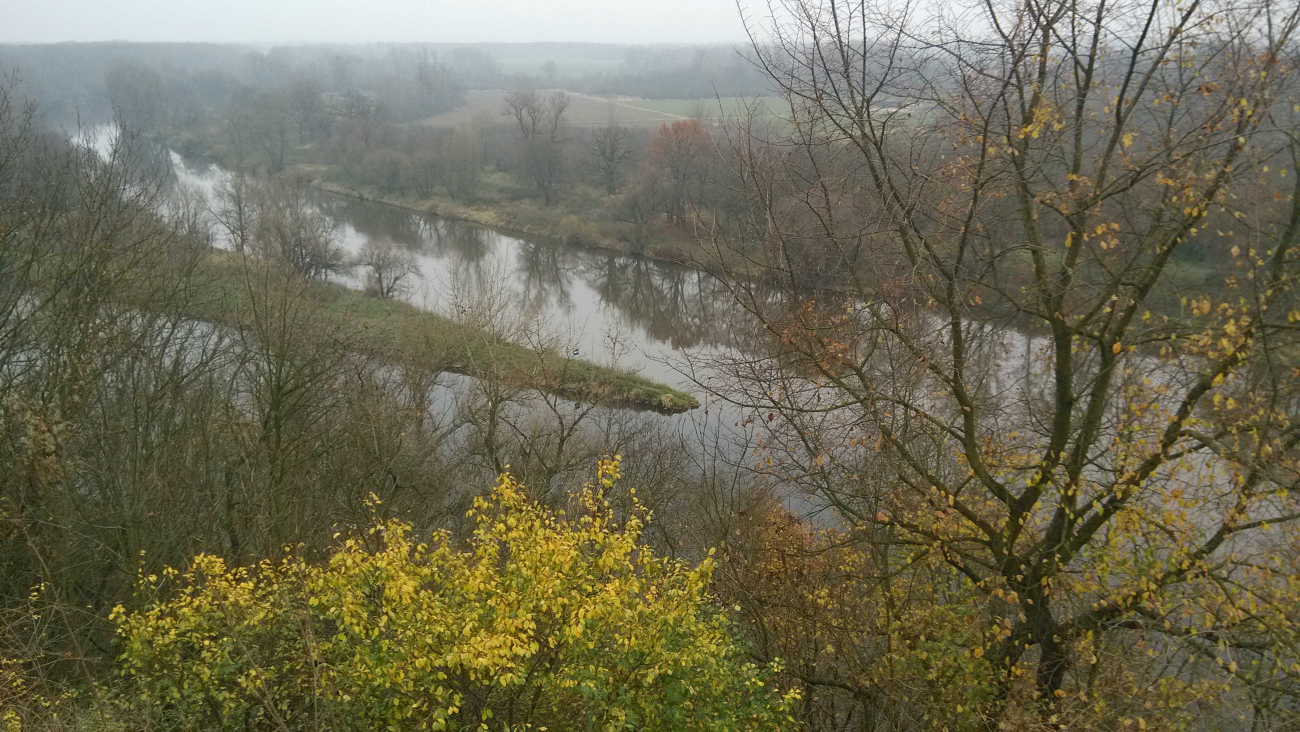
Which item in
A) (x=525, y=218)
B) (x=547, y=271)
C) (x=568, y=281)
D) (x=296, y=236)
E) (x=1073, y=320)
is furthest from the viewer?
(x=525, y=218)

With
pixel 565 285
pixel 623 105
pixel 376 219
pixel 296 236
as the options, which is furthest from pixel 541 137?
pixel 296 236

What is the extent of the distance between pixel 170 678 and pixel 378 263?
2026cm

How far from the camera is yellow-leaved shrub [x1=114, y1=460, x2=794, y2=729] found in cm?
398

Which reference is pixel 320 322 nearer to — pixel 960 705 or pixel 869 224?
pixel 869 224

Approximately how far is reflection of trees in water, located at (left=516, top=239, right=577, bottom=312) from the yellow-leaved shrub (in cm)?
1622

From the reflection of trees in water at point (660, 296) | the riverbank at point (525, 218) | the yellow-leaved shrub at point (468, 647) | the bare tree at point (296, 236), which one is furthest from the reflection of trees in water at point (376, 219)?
the yellow-leaved shrub at point (468, 647)

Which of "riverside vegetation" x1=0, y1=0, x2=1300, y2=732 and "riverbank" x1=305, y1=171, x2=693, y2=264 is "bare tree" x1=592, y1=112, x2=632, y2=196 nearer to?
"riverbank" x1=305, y1=171, x2=693, y2=264

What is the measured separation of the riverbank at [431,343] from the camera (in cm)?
1301

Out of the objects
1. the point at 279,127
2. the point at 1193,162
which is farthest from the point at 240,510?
the point at 279,127

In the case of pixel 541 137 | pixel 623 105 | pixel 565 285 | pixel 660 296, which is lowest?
pixel 565 285

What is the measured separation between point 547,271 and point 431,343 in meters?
12.0

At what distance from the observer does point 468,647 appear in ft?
12.1

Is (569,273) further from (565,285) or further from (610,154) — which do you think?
(610,154)

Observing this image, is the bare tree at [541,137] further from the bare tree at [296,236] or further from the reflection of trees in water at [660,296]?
the bare tree at [296,236]
